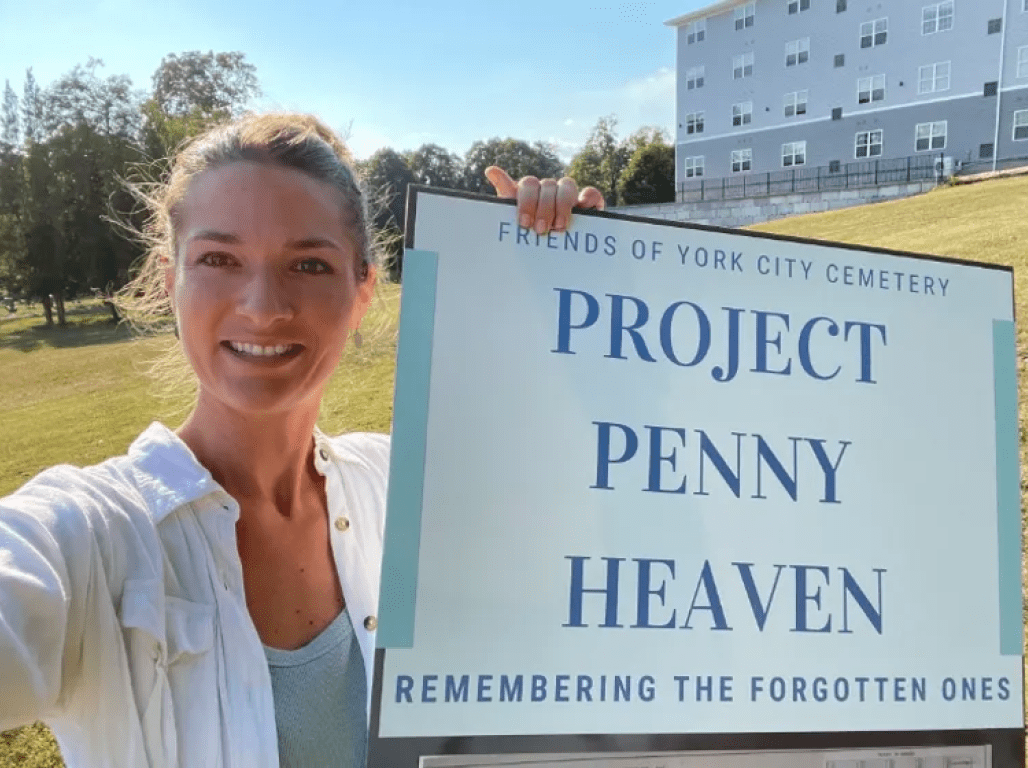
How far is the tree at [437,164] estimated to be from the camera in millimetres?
60719

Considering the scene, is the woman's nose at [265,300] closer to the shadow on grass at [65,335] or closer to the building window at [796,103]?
the shadow on grass at [65,335]

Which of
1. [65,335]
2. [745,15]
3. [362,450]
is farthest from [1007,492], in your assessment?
[745,15]

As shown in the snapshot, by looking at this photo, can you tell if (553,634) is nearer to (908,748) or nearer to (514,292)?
(514,292)

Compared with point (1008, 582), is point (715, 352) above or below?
above

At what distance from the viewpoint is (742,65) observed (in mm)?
38562

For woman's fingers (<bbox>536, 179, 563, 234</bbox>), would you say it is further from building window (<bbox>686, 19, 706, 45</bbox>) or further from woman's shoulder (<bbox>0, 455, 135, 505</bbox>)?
building window (<bbox>686, 19, 706, 45</bbox>)

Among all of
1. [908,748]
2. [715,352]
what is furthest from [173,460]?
[908,748]

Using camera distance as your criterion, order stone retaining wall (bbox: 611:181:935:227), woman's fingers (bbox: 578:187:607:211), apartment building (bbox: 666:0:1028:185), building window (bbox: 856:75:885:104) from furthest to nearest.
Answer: building window (bbox: 856:75:885:104)
apartment building (bbox: 666:0:1028:185)
stone retaining wall (bbox: 611:181:935:227)
woman's fingers (bbox: 578:187:607:211)

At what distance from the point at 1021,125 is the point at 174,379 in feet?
119

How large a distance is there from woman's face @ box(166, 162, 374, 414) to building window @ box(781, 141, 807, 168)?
128 feet

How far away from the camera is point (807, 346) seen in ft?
5.82

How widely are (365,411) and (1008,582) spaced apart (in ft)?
21.0

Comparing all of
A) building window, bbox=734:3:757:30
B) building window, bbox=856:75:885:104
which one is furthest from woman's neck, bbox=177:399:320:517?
building window, bbox=734:3:757:30

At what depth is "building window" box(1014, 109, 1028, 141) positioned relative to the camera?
3145 centimetres
